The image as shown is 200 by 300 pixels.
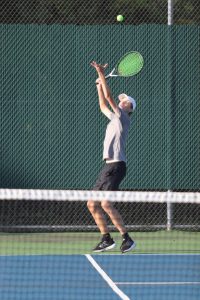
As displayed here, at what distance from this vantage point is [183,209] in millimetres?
13164

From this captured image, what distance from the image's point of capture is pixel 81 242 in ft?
37.8

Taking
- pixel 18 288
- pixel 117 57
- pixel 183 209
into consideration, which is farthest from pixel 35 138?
pixel 18 288

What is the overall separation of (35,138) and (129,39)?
156cm

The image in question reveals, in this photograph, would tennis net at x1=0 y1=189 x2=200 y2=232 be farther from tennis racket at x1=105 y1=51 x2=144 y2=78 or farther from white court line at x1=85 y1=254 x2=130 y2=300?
white court line at x1=85 y1=254 x2=130 y2=300

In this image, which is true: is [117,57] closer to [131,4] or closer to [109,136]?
[109,136]

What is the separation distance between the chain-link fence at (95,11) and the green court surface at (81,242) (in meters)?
3.24

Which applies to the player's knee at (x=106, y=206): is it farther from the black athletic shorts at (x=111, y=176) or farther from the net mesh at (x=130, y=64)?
the net mesh at (x=130, y=64)

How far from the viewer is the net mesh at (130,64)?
35.3ft

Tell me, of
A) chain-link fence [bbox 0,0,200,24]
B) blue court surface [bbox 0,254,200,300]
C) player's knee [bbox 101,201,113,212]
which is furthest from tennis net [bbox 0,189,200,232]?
chain-link fence [bbox 0,0,200,24]

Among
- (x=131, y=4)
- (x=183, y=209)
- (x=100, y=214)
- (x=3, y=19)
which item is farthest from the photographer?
(x=131, y=4)

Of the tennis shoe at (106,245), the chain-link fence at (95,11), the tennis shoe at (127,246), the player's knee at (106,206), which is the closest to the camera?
the player's knee at (106,206)

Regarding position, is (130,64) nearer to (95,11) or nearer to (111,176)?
(111,176)

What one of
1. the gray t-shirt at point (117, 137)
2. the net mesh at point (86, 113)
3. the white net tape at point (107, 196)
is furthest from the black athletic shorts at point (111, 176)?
the white net tape at point (107, 196)

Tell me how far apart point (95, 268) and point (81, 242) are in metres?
2.41
